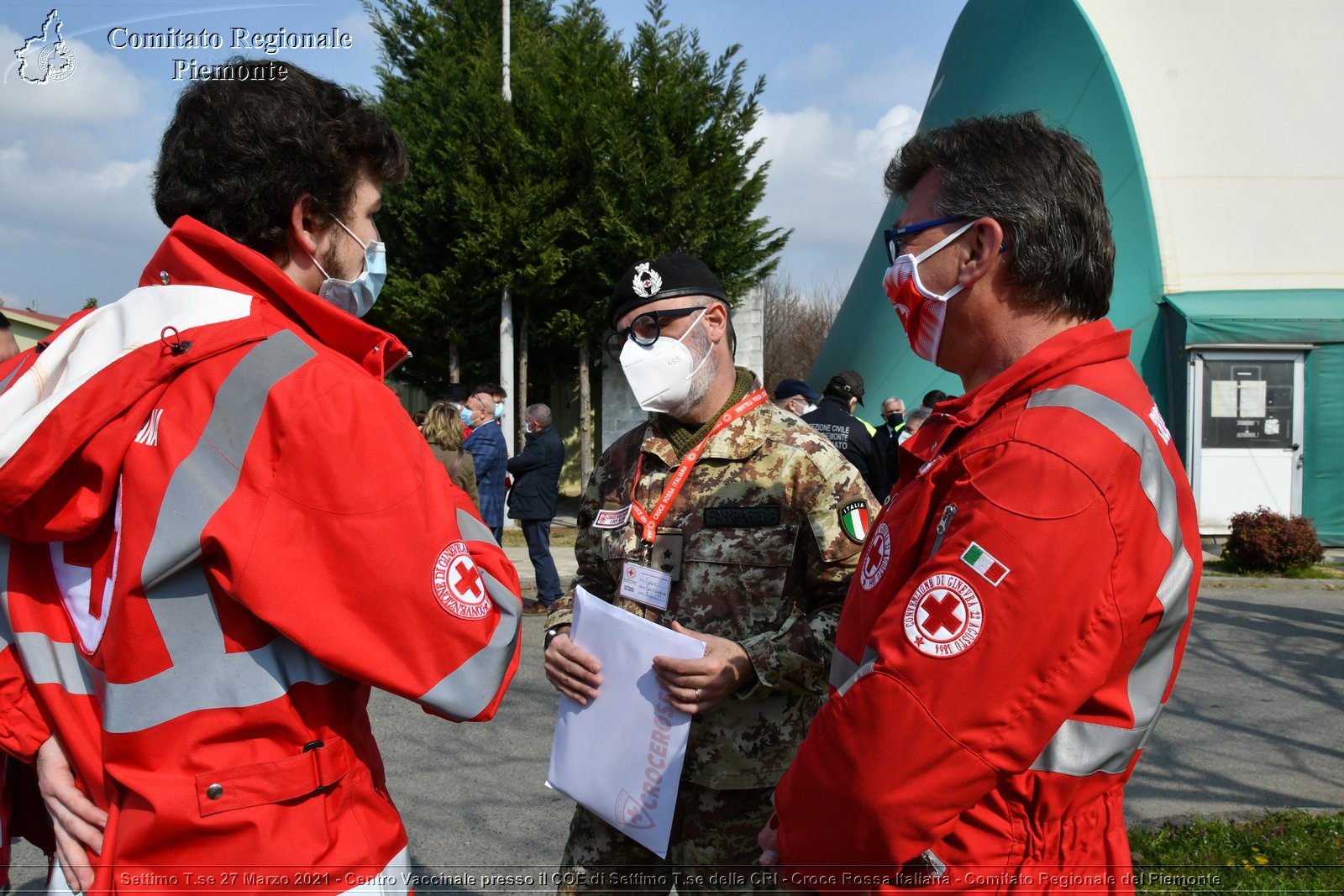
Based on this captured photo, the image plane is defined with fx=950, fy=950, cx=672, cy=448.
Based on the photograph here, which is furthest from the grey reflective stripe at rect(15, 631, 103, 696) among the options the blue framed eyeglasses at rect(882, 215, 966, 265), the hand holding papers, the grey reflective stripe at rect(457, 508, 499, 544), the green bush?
the green bush

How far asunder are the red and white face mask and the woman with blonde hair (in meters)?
7.28

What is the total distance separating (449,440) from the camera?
8836 mm

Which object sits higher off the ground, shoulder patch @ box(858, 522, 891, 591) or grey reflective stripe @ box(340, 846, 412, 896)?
shoulder patch @ box(858, 522, 891, 591)

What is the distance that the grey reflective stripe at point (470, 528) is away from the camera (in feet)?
5.12

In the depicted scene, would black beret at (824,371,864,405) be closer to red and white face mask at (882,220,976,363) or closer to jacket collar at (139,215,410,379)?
red and white face mask at (882,220,976,363)

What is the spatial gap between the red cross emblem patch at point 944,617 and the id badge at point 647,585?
122 centimetres

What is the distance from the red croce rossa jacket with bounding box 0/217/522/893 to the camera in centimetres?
137

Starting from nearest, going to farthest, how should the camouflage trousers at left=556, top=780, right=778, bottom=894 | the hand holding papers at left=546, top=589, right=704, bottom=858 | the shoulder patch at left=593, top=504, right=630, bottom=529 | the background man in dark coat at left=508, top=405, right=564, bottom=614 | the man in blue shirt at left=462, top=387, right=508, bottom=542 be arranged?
the hand holding papers at left=546, top=589, right=704, bottom=858, the camouflage trousers at left=556, top=780, right=778, bottom=894, the shoulder patch at left=593, top=504, right=630, bottom=529, the background man in dark coat at left=508, top=405, right=564, bottom=614, the man in blue shirt at left=462, top=387, right=508, bottom=542

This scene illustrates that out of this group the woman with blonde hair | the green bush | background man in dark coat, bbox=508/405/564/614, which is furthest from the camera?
the green bush

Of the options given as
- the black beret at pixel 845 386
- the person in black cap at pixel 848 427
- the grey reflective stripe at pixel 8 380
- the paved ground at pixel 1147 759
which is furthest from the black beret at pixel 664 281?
the black beret at pixel 845 386

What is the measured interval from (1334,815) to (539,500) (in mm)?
6931

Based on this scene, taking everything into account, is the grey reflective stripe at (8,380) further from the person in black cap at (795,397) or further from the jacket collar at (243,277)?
the person in black cap at (795,397)

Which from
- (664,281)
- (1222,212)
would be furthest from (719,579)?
(1222,212)

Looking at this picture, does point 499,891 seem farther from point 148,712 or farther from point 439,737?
point 148,712
